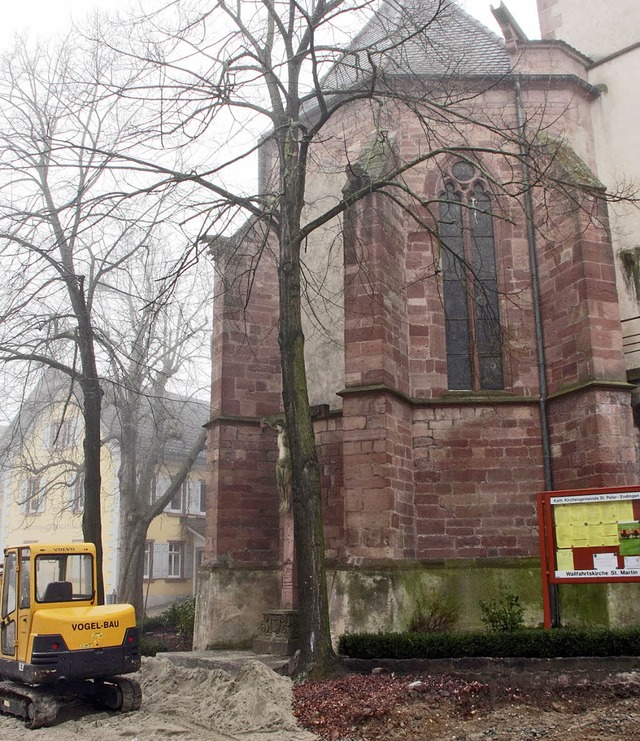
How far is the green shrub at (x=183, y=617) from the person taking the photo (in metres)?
16.8

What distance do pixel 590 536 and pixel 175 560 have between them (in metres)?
25.3

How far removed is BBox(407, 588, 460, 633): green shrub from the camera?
1108 centimetres

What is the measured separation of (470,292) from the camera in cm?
1384

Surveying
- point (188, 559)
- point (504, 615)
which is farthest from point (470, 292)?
point (188, 559)

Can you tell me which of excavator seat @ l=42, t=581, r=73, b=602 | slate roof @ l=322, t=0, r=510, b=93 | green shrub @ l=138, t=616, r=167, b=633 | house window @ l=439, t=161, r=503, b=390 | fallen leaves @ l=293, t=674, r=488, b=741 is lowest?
green shrub @ l=138, t=616, r=167, b=633

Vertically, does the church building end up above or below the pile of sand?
above

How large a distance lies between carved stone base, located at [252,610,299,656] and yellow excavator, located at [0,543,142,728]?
7.58 ft

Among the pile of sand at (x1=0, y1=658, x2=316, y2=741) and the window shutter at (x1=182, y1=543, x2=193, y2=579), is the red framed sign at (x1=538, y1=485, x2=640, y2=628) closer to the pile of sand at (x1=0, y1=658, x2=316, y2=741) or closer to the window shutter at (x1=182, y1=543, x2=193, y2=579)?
the pile of sand at (x1=0, y1=658, x2=316, y2=741)

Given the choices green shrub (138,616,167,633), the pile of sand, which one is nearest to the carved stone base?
the pile of sand

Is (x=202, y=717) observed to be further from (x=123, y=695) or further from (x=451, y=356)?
(x=451, y=356)

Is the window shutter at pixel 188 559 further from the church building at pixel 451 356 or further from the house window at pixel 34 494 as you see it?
the church building at pixel 451 356

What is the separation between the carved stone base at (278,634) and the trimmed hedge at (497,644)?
155cm

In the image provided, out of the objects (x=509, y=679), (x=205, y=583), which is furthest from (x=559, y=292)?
(x=205, y=583)

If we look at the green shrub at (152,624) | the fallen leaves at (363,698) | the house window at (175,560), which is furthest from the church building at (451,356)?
the house window at (175,560)
